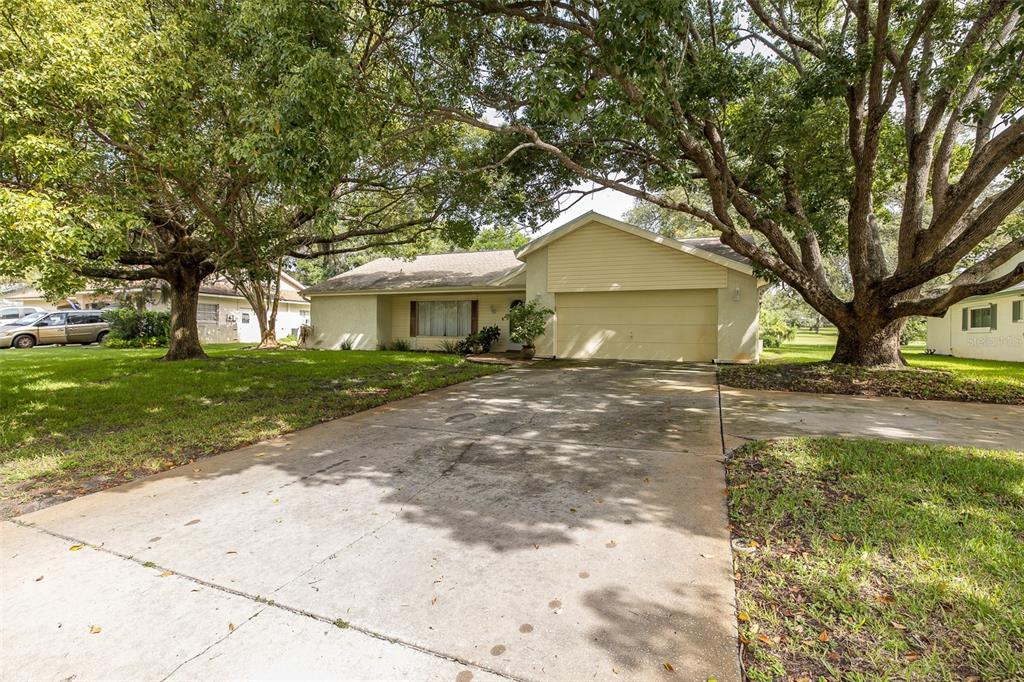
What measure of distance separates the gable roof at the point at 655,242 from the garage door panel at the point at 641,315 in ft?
4.57

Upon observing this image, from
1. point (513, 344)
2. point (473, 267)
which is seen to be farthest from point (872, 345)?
point (473, 267)

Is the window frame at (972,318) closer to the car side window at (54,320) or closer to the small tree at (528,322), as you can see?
the small tree at (528,322)

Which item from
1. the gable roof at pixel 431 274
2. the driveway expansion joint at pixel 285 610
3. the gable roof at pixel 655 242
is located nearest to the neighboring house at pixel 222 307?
the gable roof at pixel 431 274

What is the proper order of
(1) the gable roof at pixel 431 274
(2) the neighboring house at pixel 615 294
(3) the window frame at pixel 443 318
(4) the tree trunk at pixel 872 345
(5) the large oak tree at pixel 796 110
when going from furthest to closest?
1. (3) the window frame at pixel 443 318
2. (1) the gable roof at pixel 431 274
3. (2) the neighboring house at pixel 615 294
4. (4) the tree trunk at pixel 872 345
5. (5) the large oak tree at pixel 796 110

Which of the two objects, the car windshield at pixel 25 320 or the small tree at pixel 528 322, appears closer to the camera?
the small tree at pixel 528 322

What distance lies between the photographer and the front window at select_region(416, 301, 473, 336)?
57.6 feet

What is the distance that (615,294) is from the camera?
14.0m

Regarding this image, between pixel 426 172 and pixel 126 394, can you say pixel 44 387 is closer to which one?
pixel 126 394

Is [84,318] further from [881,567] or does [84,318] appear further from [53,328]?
[881,567]

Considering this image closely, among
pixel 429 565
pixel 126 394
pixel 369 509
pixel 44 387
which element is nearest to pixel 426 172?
pixel 126 394

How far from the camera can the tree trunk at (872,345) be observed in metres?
9.86

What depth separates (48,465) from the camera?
4.58m

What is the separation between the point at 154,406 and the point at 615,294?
1122cm

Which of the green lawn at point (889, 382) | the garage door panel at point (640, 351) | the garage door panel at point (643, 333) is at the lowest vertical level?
the green lawn at point (889, 382)
